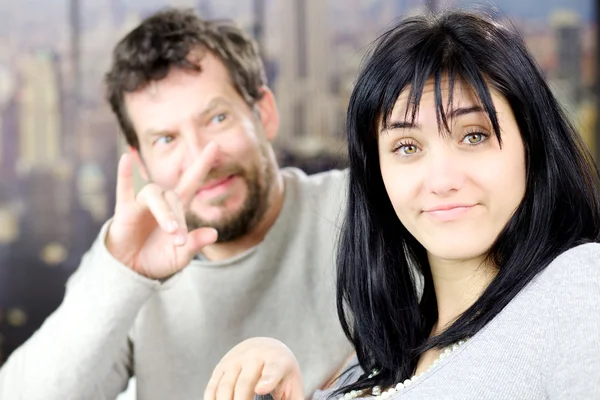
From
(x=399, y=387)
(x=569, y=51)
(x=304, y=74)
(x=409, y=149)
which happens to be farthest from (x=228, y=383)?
(x=569, y=51)

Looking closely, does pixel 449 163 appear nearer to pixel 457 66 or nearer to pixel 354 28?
pixel 457 66

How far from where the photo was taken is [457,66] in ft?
3.48

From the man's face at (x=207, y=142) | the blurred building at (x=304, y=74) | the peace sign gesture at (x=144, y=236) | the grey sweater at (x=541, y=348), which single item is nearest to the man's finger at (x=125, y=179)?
the peace sign gesture at (x=144, y=236)

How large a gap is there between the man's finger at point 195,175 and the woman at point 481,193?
544 millimetres

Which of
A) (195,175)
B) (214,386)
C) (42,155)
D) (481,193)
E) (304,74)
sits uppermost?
(481,193)

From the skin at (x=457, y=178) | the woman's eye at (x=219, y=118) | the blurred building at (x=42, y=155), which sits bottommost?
the blurred building at (x=42, y=155)

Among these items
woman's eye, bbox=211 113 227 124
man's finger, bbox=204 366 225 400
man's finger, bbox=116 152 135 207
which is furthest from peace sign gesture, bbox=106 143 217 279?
man's finger, bbox=204 366 225 400

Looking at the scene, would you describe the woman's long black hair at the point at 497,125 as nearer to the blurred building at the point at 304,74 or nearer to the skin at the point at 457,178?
the skin at the point at 457,178

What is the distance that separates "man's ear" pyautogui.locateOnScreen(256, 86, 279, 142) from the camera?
80.3 inches

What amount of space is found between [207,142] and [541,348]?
1.03 metres

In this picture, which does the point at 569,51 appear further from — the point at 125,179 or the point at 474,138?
the point at 474,138

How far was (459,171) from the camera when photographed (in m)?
1.04

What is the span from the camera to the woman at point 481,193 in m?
0.97

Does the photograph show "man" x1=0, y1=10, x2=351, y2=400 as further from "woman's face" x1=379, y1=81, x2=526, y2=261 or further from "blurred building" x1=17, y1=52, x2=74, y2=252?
"blurred building" x1=17, y1=52, x2=74, y2=252
